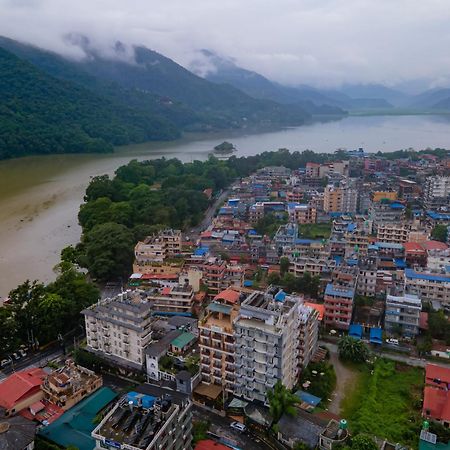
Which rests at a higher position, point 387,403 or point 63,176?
point 63,176

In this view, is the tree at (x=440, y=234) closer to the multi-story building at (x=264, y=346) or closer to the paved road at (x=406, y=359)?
the paved road at (x=406, y=359)

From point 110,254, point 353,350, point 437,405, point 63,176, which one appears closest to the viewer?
point 437,405

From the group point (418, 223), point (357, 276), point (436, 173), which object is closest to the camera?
point (357, 276)

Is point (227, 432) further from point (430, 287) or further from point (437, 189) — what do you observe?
point (437, 189)

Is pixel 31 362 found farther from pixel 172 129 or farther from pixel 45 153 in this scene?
pixel 172 129

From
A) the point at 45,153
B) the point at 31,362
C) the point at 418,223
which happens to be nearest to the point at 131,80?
the point at 45,153

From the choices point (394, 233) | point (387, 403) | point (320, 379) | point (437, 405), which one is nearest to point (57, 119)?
point (394, 233)
